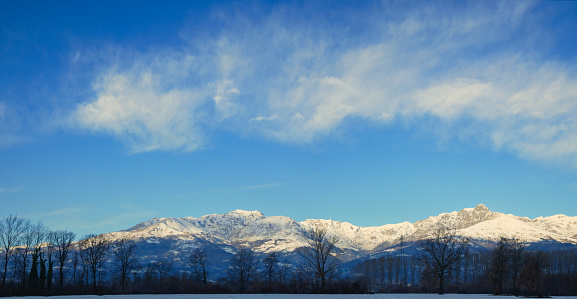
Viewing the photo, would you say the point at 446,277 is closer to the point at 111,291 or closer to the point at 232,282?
the point at 232,282

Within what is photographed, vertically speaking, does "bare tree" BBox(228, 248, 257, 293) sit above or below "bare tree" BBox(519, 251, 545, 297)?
below

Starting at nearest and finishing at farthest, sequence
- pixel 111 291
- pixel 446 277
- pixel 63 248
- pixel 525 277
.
Answer: pixel 525 277, pixel 446 277, pixel 111 291, pixel 63 248

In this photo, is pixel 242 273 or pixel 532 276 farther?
pixel 242 273

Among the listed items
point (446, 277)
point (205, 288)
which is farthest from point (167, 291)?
point (446, 277)

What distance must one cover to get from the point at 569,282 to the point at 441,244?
77772 mm

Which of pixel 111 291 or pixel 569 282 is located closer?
pixel 111 291

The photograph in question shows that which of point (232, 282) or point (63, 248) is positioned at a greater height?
point (63, 248)

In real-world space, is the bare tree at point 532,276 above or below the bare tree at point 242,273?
above

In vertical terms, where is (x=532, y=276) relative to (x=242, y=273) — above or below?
above

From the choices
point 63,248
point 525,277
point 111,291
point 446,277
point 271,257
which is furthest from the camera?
point 271,257

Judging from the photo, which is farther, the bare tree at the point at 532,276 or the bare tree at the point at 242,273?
the bare tree at the point at 242,273

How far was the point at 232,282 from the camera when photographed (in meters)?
122

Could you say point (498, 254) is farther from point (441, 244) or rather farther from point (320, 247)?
point (320, 247)

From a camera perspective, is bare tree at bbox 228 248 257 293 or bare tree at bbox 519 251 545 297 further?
bare tree at bbox 228 248 257 293
